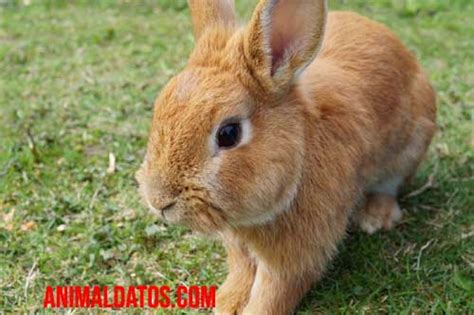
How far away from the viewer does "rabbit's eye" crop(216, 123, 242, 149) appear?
2.28 metres

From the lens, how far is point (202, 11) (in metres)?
2.66

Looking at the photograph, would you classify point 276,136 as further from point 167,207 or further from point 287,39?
point 167,207

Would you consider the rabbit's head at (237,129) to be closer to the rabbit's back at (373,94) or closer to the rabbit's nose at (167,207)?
the rabbit's nose at (167,207)

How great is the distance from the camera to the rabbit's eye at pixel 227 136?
7.48ft

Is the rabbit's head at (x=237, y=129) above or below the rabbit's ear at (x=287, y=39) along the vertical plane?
below

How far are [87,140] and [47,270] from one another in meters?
1.25

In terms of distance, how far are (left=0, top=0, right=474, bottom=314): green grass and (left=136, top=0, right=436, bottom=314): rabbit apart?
0.30 m

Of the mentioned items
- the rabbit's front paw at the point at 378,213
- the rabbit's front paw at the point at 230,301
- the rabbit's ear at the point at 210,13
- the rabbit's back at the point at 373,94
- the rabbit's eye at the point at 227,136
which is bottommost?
the rabbit's front paw at the point at 378,213

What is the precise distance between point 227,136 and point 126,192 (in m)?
1.46

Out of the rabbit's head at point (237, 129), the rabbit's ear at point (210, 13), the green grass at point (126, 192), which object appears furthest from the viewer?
the green grass at point (126, 192)

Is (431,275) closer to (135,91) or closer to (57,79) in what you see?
(135,91)

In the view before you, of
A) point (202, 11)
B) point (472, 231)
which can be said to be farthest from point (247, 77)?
point (472, 231)

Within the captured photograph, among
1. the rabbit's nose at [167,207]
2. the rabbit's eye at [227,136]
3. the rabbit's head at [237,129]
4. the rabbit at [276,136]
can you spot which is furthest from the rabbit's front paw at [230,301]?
the rabbit's eye at [227,136]

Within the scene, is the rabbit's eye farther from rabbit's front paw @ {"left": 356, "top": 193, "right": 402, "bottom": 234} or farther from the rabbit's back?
rabbit's front paw @ {"left": 356, "top": 193, "right": 402, "bottom": 234}
